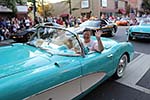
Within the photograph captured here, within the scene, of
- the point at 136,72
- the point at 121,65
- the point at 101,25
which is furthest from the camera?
the point at 101,25

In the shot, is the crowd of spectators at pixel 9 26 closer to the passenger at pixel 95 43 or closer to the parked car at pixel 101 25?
the parked car at pixel 101 25

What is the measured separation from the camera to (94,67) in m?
3.46

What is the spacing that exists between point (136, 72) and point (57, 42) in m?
2.52

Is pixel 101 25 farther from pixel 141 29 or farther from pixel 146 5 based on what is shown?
pixel 146 5

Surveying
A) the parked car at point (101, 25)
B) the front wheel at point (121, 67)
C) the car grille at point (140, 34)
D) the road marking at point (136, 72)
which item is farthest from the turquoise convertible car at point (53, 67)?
the parked car at point (101, 25)

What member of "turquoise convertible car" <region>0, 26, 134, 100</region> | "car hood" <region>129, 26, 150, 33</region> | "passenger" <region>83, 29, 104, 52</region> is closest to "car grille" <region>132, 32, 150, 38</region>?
"car hood" <region>129, 26, 150, 33</region>

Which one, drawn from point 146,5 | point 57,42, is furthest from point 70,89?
point 146,5

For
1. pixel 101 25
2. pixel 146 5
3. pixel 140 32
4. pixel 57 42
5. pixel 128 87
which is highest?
pixel 146 5

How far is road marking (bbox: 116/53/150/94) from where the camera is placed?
14.5 ft

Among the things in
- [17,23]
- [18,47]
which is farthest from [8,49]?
[17,23]

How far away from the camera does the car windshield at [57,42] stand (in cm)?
341

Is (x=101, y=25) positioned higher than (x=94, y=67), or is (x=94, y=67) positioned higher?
(x=101, y=25)

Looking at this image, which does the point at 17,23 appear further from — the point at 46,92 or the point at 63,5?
the point at 63,5

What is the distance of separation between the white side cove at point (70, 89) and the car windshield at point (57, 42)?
0.48 meters
